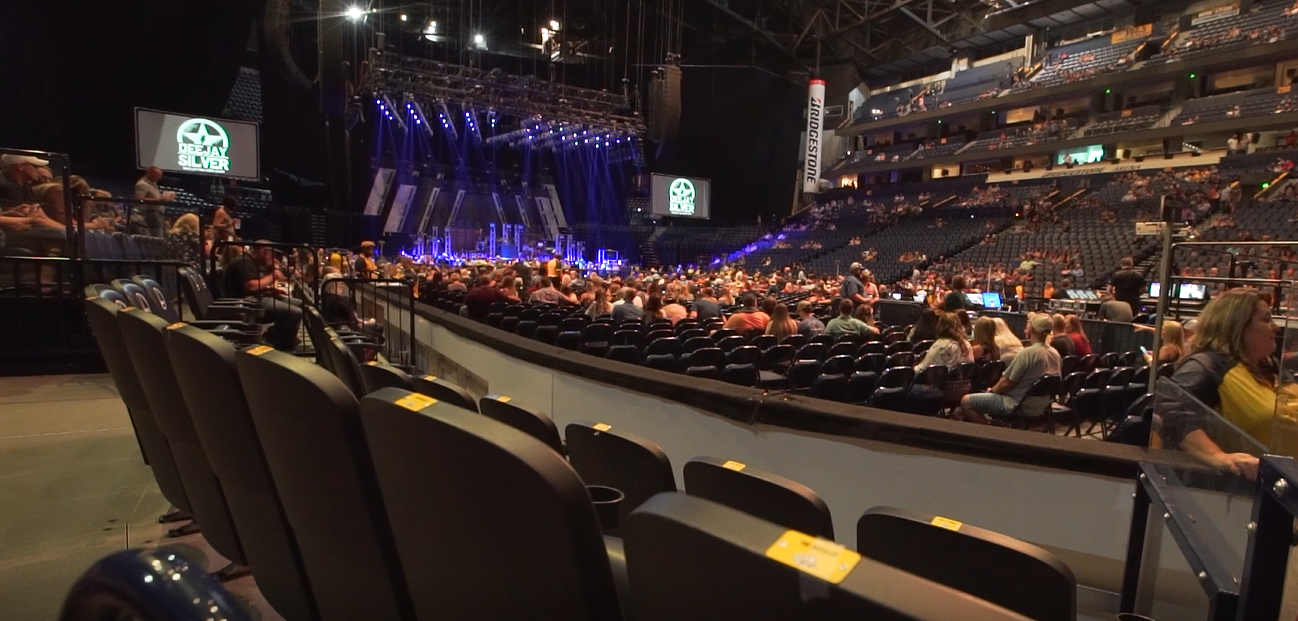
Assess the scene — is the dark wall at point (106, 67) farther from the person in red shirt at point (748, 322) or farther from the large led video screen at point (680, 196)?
the large led video screen at point (680, 196)

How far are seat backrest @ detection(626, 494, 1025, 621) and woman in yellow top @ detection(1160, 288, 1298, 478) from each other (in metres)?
1.92

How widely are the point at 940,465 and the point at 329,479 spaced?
2.12 metres

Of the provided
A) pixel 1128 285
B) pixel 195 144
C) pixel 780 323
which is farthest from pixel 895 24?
pixel 195 144

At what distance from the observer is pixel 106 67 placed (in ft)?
40.4

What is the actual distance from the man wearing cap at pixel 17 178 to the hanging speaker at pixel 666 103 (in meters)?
12.0

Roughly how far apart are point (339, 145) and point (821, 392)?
21.0m

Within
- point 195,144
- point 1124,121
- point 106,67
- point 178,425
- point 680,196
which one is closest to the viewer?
point 178,425

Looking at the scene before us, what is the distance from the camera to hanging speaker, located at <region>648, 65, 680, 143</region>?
1496cm

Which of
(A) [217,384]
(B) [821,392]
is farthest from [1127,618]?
(B) [821,392]

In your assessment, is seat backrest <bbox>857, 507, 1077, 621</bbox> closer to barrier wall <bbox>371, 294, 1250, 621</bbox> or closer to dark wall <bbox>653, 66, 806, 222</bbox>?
barrier wall <bbox>371, 294, 1250, 621</bbox>

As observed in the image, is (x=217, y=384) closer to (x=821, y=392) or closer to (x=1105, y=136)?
(x=821, y=392)

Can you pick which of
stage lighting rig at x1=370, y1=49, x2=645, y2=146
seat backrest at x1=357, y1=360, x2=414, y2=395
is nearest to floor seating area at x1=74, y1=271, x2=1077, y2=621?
seat backrest at x1=357, y1=360, x2=414, y2=395

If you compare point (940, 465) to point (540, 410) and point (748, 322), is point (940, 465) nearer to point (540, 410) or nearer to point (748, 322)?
point (540, 410)

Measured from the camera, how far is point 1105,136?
73.7ft
